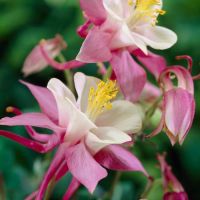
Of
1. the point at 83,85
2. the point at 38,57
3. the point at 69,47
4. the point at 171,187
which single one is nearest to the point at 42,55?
the point at 38,57

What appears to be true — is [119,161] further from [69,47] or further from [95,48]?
[69,47]

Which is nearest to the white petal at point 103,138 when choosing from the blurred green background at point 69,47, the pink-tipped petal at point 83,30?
the pink-tipped petal at point 83,30

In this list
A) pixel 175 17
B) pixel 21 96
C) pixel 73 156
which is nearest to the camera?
pixel 73 156

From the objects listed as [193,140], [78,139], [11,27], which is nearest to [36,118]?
[78,139]

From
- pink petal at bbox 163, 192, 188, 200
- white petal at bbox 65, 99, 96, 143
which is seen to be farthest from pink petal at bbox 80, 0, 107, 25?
pink petal at bbox 163, 192, 188, 200

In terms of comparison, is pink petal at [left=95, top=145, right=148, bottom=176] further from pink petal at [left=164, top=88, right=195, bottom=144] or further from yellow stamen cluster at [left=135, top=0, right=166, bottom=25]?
yellow stamen cluster at [left=135, top=0, right=166, bottom=25]

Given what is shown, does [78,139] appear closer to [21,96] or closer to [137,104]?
[137,104]

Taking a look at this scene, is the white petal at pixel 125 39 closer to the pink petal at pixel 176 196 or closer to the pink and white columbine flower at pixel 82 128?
the pink and white columbine flower at pixel 82 128
